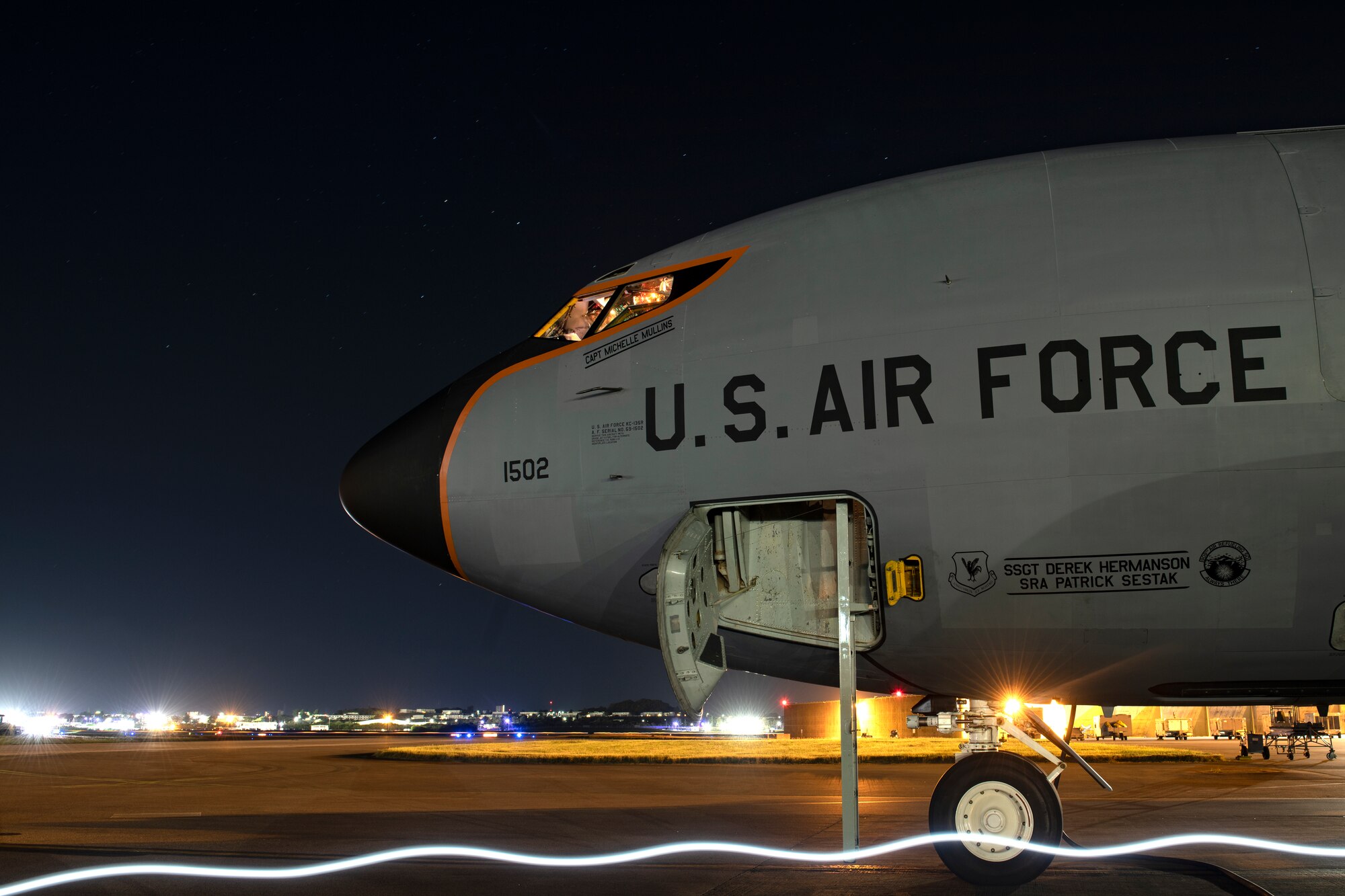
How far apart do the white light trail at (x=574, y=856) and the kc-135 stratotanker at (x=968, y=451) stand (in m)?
Answer: 1.84

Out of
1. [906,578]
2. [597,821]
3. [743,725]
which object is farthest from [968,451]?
[743,725]

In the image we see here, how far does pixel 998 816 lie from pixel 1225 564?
102 inches

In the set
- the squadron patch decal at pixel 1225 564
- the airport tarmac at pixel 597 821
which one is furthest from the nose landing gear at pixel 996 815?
the squadron patch decal at pixel 1225 564

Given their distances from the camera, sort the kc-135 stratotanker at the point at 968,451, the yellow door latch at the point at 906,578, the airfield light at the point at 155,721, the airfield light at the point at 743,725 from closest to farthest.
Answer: the kc-135 stratotanker at the point at 968,451
the yellow door latch at the point at 906,578
the airfield light at the point at 743,725
the airfield light at the point at 155,721

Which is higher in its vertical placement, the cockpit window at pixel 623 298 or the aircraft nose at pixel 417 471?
the cockpit window at pixel 623 298

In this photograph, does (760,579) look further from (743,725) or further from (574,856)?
A: (743,725)

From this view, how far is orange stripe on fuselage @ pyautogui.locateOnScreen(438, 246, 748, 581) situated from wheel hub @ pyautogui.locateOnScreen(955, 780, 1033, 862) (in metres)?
4.54

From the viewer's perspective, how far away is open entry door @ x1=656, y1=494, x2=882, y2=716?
738cm

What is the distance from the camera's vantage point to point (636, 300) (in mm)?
8383

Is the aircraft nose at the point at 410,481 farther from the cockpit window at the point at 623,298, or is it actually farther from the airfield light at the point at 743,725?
the airfield light at the point at 743,725

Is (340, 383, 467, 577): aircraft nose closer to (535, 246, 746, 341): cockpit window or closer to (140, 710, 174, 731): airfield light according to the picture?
(535, 246, 746, 341): cockpit window

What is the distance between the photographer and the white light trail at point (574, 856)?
8547 mm

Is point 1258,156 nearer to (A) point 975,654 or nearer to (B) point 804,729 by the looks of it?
(A) point 975,654

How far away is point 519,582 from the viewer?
838 centimetres
